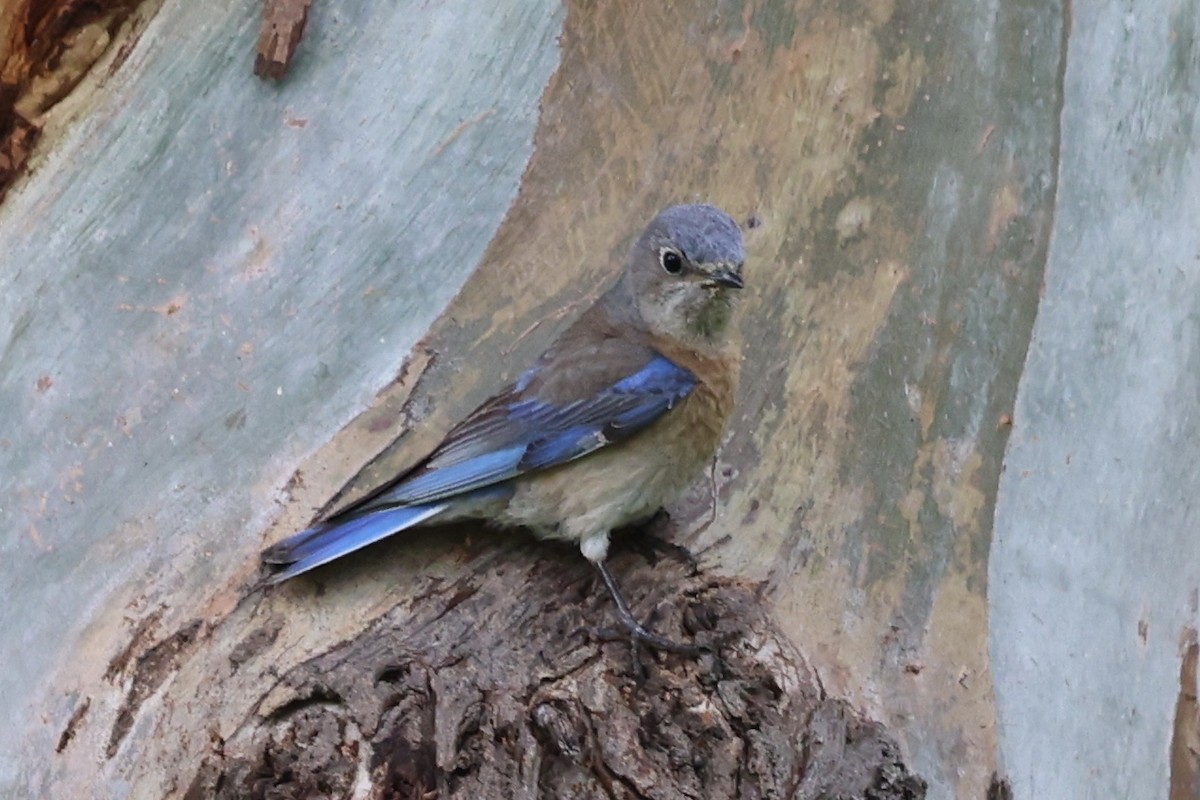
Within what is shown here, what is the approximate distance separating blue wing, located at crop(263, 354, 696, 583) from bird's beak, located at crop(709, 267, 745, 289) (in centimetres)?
22

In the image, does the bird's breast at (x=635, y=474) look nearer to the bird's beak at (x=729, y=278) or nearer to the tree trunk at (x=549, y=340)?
the tree trunk at (x=549, y=340)

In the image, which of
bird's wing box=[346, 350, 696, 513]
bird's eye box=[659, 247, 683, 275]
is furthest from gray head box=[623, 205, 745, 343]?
bird's wing box=[346, 350, 696, 513]

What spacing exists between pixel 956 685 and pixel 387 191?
1472 mm

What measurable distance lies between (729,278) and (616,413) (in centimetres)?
39

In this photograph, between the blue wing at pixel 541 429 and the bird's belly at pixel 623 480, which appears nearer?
the blue wing at pixel 541 429

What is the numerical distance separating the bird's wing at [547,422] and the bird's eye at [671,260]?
22 cm

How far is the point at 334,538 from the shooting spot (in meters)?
2.45

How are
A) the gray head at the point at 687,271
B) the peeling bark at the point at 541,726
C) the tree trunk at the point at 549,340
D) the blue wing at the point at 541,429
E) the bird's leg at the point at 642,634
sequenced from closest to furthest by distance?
the peeling bark at the point at 541,726 < the tree trunk at the point at 549,340 < the bird's leg at the point at 642,634 < the blue wing at the point at 541,429 < the gray head at the point at 687,271

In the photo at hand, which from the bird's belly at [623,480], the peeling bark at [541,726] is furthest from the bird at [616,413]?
the peeling bark at [541,726]

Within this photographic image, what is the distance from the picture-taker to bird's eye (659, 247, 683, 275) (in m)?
2.86

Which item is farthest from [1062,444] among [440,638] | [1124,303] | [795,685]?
[440,638]

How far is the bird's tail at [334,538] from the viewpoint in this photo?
2.40m

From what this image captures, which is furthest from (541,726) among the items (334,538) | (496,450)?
(496,450)

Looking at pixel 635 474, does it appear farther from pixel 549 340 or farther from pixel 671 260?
pixel 671 260
